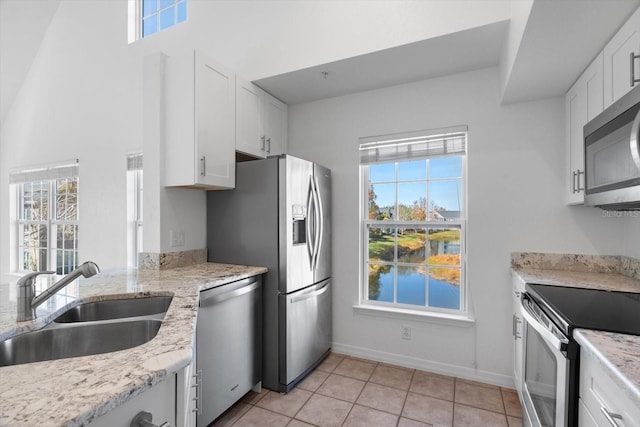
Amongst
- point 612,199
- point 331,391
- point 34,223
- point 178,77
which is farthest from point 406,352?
point 34,223

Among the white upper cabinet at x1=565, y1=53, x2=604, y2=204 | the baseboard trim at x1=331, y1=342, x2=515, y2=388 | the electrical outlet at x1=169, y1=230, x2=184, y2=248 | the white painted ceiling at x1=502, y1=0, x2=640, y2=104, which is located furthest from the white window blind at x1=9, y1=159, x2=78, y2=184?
the white upper cabinet at x1=565, y1=53, x2=604, y2=204

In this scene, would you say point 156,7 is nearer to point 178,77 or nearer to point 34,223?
point 178,77

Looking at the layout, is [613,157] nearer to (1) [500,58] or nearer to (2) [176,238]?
(1) [500,58]

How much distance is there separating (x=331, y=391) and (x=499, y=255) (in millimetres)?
1674

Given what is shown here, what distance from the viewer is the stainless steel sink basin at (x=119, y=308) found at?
157cm

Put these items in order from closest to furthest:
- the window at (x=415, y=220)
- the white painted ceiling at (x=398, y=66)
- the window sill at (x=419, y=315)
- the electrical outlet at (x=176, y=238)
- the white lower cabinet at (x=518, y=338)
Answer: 1. the white lower cabinet at (x=518, y=338)
2. the white painted ceiling at (x=398, y=66)
3. the electrical outlet at (x=176, y=238)
4. the window sill at (x=419, y=315)
5. the window at (x=415, y=220)

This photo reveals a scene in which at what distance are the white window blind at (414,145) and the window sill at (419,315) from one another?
1351mm

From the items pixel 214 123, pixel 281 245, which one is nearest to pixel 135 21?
pixel 214 123

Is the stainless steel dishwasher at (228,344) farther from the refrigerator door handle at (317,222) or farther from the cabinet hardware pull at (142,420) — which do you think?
the cabinet hardware pull at (142,420)

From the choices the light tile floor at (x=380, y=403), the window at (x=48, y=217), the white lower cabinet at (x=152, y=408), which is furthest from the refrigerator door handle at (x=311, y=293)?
the window at (x=48, y=217)

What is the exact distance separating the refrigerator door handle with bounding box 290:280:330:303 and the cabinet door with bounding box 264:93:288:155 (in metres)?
1.34

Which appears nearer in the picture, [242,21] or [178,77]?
[178,77]

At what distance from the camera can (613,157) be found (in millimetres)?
1377

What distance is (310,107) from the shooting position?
10.7 ft
